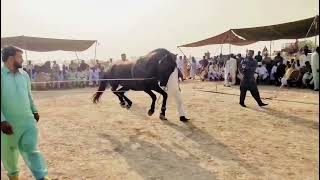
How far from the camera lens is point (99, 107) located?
11.7 m

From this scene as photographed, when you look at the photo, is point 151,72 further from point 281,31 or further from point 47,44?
point 47,44

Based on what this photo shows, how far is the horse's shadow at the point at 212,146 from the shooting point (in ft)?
17.6

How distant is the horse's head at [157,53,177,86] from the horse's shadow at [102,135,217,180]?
213cm

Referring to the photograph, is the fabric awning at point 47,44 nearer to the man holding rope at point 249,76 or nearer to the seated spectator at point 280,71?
the seated spectator at point 280,71

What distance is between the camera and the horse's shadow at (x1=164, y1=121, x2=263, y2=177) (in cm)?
535

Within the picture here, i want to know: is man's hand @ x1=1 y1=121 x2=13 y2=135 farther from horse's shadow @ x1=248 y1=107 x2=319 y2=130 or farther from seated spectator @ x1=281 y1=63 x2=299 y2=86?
seated spectator @ x1=281 y1=63 x2=299 y2=86

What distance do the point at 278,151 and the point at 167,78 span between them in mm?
3371

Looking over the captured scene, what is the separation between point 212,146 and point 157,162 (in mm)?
1230

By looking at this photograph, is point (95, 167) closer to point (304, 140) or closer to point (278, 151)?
point (278, 151)

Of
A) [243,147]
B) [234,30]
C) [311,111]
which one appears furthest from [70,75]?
[243,147]

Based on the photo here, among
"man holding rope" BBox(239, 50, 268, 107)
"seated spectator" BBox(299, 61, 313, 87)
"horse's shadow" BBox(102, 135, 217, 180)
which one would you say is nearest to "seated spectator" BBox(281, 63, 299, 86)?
"seated spectator" BBox(299, 61, 313, 87)

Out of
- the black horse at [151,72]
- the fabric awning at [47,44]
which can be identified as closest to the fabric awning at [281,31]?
the black horse at [151,72]

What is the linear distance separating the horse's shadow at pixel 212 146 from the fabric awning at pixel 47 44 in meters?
12.1

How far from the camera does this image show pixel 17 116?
426cm
